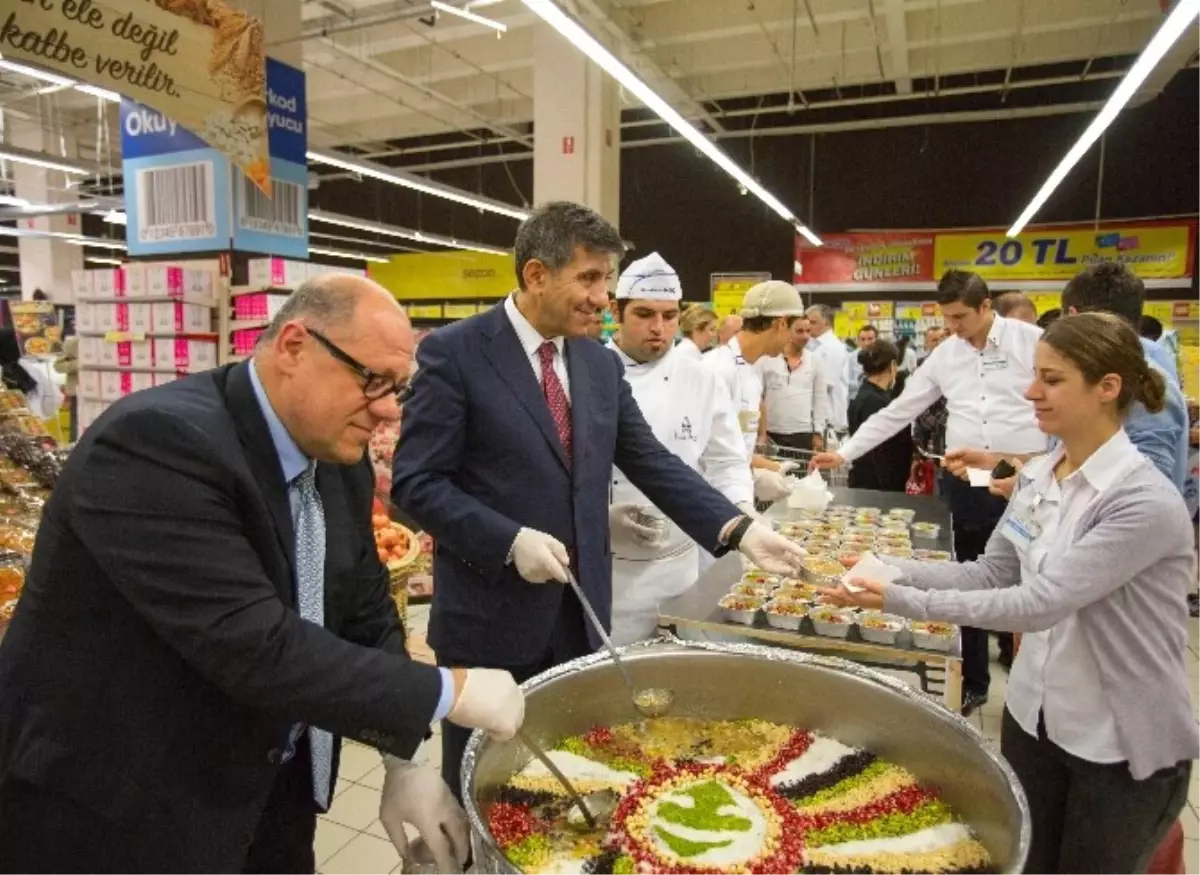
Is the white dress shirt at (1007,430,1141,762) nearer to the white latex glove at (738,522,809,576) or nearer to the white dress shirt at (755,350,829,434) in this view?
the white latex glove at (738,522,809,576)

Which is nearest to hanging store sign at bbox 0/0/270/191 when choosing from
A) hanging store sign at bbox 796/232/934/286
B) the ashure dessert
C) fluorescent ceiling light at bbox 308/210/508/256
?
the ashure dessert

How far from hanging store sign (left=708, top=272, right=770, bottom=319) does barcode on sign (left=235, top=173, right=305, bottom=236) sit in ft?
27.9

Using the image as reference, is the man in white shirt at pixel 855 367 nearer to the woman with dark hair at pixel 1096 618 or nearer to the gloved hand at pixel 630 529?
the gloved hand at pixel 630 529

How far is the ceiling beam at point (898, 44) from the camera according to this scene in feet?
26.5

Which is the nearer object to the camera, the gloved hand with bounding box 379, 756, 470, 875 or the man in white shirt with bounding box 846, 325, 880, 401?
the gloved hand with bounding box 379, 756, 470, 875

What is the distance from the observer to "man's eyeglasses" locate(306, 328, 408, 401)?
3.73 ft

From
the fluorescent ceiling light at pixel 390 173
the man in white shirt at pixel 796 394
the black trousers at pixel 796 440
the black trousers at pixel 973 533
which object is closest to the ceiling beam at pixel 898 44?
the man in white shirt at pixel 796 394

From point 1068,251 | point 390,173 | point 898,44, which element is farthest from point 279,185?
point 1068,251

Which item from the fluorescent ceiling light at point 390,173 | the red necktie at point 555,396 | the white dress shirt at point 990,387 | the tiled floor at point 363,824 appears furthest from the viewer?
the fluorescent ceiling light at point 390,173

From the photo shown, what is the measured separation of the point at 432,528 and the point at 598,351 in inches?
25.6

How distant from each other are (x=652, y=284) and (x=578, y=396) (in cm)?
97

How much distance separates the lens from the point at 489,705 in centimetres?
114

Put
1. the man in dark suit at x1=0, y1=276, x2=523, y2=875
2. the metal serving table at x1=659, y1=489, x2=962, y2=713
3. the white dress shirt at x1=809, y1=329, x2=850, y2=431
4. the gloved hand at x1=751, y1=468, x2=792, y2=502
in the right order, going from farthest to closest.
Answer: the white dress shirt at x1=809, y1=329, x2=850, y2=431 < the gloved hand at x1=751, y1=468, x2=792, y2=502 < the metal serving table at x1=659, y1=489, x2=962, y2=713 < the man in dark suit at x1=0, y1=276, x2=523, y2=875

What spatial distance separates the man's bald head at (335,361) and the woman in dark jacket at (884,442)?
519 centimetres
